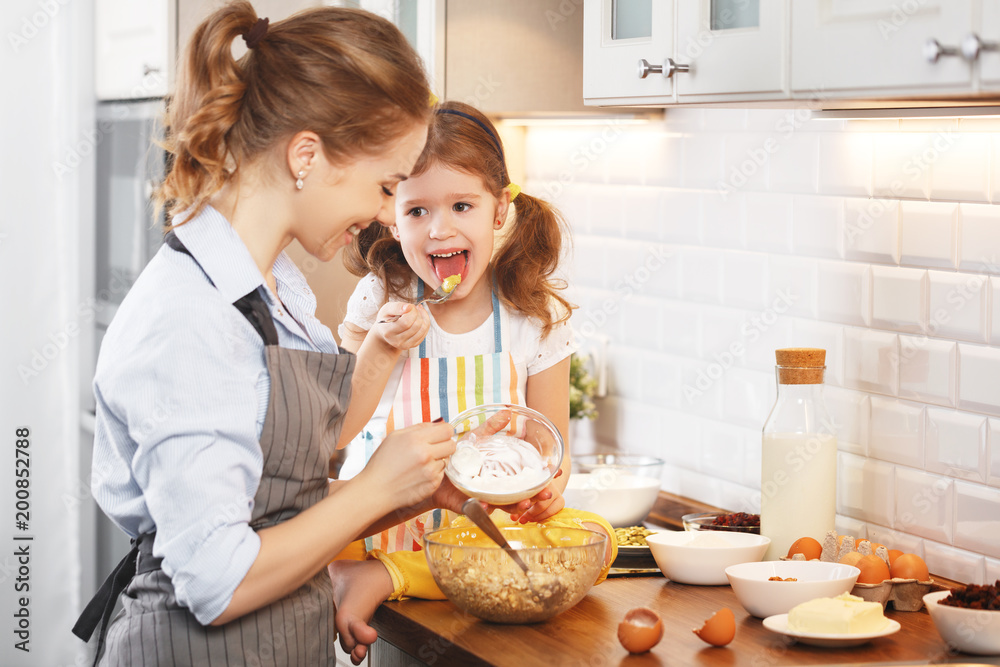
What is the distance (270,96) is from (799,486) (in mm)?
990

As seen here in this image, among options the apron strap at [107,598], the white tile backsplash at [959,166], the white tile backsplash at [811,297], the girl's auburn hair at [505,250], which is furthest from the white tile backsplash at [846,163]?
the apron strap at [107,598]

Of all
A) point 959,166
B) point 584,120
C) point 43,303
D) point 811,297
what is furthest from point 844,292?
point 43,303

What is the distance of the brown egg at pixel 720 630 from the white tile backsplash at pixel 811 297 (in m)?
0.50

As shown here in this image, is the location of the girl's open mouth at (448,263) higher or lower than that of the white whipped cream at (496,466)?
higher

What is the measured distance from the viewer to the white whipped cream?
4.27 ft

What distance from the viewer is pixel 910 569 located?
141 cm

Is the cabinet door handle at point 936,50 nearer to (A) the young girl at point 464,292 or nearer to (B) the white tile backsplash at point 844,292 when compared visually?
(B) the white tile backsplash at point 844,292

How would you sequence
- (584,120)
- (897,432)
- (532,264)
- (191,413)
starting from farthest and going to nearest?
(584,120) → (532,264) → (897,432) → (191,413)

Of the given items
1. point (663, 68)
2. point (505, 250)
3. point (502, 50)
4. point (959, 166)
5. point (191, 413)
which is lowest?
point (191, 413)

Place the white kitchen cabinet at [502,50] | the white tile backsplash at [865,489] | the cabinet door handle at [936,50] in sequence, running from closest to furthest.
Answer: the cabinet door handle at [936,50], the white tile backsplash at [865,489], the white kitchen cabinet at [502,50]

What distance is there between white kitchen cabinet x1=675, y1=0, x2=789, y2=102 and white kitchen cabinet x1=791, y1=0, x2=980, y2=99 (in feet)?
0.11

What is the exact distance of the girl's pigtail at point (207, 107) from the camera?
1077 millimetres

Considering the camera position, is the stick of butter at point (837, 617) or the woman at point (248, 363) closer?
the woman at point (248, 363)

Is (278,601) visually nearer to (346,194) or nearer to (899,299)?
(346,194)
